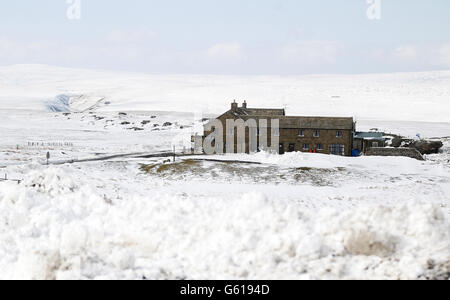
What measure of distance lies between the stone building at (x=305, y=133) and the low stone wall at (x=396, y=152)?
4573 mm

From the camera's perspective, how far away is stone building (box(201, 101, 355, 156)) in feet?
198

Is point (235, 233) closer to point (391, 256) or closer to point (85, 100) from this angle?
point (391, 256)

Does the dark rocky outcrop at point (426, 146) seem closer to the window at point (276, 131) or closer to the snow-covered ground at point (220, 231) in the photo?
the window at point (276, 131)

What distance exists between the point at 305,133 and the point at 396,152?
10683 millimetres

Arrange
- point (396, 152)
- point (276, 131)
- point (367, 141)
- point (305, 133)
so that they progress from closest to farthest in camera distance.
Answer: point (396, 152) < point (305, 133) < point (276, 131) < point (367, 141)

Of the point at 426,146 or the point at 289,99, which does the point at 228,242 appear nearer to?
the point at 426,146

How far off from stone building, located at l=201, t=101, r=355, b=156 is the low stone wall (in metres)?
4.57

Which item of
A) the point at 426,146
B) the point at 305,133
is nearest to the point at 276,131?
the point at 305,133

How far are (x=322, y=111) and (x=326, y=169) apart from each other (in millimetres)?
85229

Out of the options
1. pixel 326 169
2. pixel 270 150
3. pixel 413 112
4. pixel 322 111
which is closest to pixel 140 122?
pixel 322 111

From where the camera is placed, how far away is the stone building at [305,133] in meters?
60.4

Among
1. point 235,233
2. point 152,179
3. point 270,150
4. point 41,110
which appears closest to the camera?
point 235,233

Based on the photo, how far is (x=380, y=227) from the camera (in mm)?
12812

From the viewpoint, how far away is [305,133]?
61.0 metres
